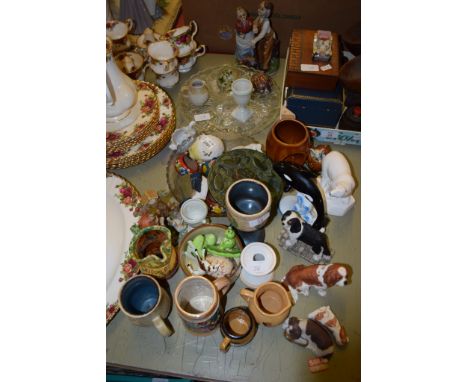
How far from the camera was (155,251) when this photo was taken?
80 cm

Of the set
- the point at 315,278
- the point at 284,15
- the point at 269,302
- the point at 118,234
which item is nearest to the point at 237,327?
the point at 269,302

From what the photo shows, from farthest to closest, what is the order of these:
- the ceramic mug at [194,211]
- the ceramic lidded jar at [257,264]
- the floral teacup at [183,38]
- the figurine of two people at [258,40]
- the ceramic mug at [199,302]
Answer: the floral teacup at [183,38], the figurine of two people at [258,40], the ceramic mug at [194,211], the ceramic lidded jar at [257,264], the ceramic mug at [199,302]

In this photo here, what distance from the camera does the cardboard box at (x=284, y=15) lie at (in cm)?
114

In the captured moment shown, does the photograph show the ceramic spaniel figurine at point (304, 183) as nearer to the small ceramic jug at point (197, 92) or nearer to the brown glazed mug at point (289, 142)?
the brown glazed mug at point (289, 142)

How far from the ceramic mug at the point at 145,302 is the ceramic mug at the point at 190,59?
0.87m

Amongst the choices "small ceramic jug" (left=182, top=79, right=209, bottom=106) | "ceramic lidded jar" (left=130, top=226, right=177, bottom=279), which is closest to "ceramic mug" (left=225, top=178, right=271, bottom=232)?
"ceramic lidded jar" (left=130, top=226, right=177, bottom=279)

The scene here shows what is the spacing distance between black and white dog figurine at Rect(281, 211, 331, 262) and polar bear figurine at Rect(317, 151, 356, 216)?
4.1 inches

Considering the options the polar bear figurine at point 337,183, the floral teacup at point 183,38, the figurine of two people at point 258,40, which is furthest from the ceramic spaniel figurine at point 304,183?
the floral teacup at point 183,38

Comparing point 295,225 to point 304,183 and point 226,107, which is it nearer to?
point 304,183

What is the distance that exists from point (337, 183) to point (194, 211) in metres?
0.38

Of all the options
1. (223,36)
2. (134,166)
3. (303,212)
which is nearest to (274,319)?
(303,212)

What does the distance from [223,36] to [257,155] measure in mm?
674

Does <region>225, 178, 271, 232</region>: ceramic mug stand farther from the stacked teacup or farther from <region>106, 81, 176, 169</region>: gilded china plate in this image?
the stacked teacup

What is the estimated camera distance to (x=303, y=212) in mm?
849
